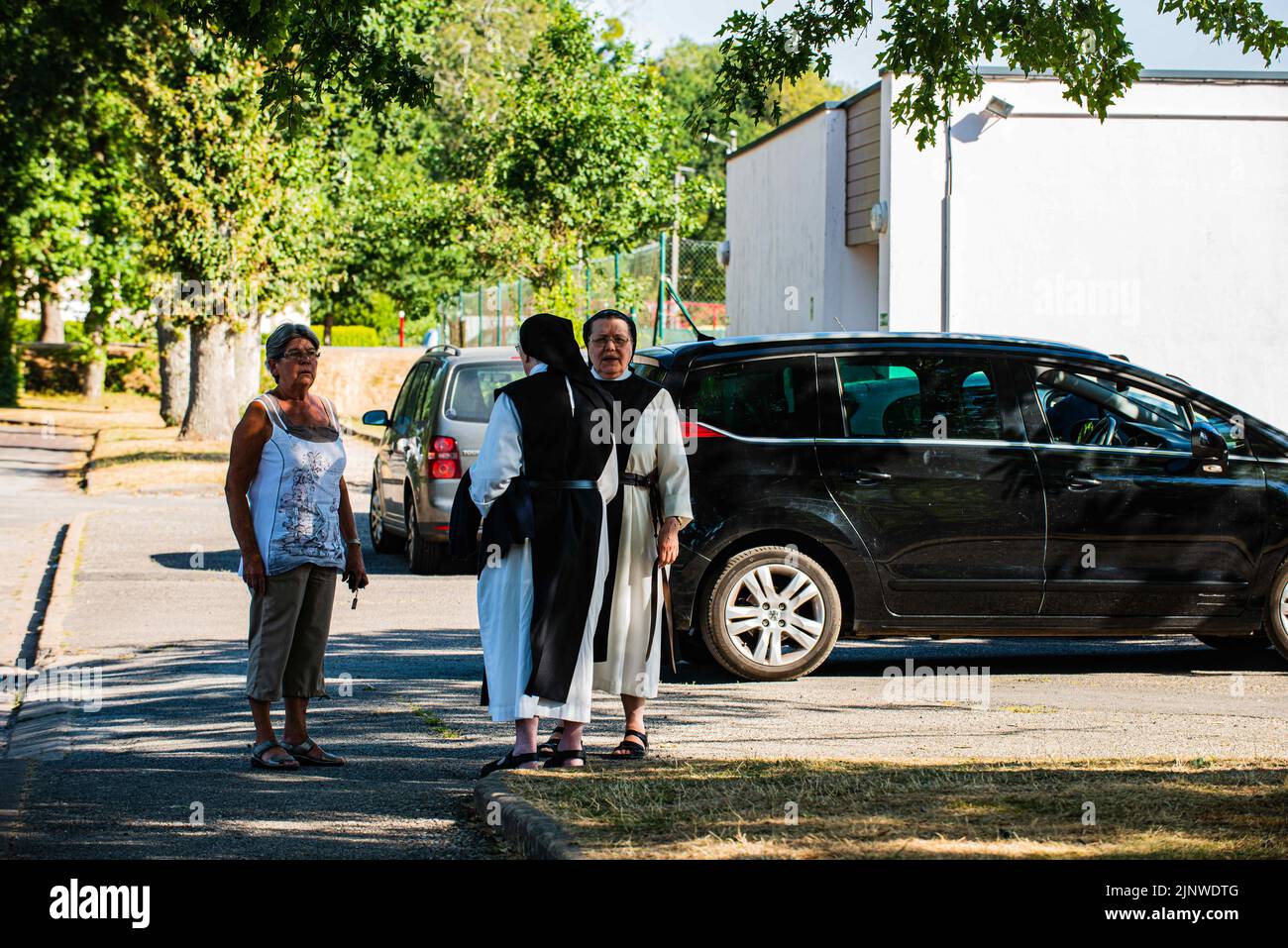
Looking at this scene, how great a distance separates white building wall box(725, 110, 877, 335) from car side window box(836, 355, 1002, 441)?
11.6m

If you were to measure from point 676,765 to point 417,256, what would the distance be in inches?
1700

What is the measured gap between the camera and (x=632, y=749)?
7.27m

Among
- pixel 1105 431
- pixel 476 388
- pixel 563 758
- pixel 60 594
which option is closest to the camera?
pixel 563 758

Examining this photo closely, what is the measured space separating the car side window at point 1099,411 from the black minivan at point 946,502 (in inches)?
0.4

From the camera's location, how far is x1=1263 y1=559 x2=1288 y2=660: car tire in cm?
977

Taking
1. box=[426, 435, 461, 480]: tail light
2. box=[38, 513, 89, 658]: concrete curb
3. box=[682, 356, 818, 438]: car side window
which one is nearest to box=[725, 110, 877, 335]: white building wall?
box=[426, 435, 461, 480]: tail light

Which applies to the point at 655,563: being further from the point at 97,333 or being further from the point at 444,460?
the point at 97,333

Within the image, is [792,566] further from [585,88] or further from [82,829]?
[585,88]

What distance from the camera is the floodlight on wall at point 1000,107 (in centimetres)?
1848

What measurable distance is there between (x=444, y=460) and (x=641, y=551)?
6695mm

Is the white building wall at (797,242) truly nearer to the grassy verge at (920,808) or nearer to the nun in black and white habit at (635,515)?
the nun in black and white habit at (635,515)

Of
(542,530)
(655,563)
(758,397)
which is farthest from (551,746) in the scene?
(758,397)

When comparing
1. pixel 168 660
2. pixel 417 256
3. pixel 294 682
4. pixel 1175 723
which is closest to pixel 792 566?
pixel 1175 723

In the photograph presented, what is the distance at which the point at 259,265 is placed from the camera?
1010 inches
